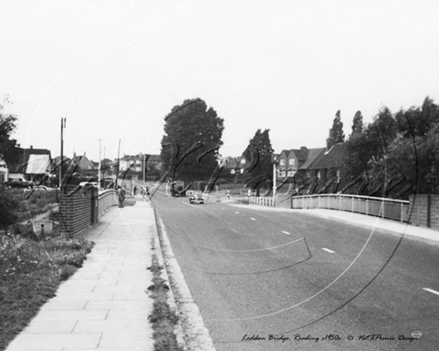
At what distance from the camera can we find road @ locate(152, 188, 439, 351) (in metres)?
5.69

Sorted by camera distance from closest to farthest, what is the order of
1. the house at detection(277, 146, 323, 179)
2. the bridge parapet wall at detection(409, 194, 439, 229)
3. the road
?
1. the house at detection(277, 146, 323, 179)
2. the road
3. the bridge parapet wall at detection(409, 194, 439, 229)

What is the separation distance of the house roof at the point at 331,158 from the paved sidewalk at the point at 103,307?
1.87 meters

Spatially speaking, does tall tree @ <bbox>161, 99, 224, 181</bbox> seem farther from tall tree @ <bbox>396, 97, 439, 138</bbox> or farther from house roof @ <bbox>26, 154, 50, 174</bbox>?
tall tree @ <bbox>396, 97, 439, 138</bbox>

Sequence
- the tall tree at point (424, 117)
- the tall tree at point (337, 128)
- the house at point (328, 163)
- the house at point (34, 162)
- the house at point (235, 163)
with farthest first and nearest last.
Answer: the tall tree at point (424, 117), the house at point (34, 162), the house at point (328, 163), the house at point (235, 163), the tall tree at point (337, 128)

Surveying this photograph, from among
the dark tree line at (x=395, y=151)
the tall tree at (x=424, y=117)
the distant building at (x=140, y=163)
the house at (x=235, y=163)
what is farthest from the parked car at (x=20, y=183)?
the tall tree at (x=424, y=117)

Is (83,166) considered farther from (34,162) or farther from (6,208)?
(6,208)

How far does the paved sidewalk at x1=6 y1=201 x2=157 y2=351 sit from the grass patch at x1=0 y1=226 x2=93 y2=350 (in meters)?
Answer: 0.13

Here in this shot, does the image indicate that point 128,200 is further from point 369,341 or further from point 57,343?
point 369,341

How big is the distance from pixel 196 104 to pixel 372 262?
7206 millimetres

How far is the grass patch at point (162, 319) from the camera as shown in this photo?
4625 millimetres

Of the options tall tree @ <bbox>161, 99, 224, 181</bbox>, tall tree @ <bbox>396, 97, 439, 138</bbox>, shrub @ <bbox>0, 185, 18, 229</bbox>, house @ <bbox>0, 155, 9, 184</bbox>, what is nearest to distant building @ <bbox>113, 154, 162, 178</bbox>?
tall tree @ <bbox>161, 99, 224, 181</bbox>

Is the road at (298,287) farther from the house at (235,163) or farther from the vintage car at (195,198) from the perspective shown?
the house at (235,163)

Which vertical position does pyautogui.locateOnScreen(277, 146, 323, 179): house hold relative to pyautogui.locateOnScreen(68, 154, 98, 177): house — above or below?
above

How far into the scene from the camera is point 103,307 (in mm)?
5523
